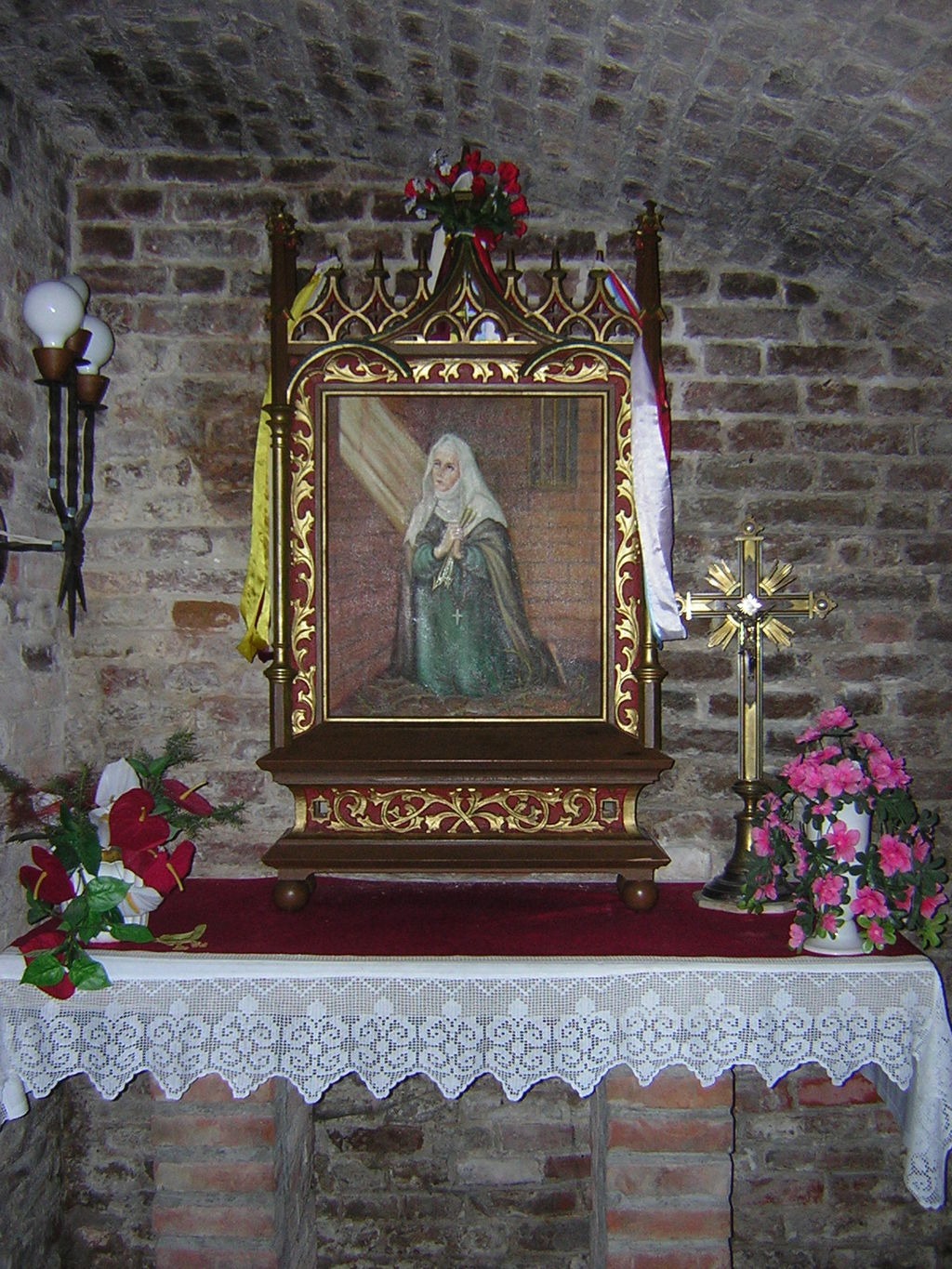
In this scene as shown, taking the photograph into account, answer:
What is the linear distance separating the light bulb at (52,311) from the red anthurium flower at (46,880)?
1276 millimetres

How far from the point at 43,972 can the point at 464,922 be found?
3.23ft

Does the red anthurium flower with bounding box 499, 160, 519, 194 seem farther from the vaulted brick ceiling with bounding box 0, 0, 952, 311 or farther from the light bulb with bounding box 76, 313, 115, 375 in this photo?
the light bulb with bounding box 76, 313, 115, 375

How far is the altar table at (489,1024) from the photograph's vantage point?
2258mm

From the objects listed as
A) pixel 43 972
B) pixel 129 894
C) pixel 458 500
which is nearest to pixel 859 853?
pixel 458 500

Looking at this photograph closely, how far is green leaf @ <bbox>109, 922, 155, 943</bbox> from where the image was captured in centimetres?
231

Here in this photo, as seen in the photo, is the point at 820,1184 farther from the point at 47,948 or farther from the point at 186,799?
the point at 47,948

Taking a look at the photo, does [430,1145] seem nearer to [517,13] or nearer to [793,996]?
[793,996]

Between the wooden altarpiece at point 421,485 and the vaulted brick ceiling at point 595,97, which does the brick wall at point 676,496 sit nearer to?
the vaulted brick ceiling at point 595,97

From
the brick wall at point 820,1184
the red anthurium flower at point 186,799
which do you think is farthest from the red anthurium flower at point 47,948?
the brick wall at point 820,1184

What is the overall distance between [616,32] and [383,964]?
7.01ft

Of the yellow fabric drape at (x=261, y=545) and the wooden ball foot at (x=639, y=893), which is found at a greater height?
the yellow fabric drape at (x=261, y=545)

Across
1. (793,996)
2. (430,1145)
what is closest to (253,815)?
(430,1145)

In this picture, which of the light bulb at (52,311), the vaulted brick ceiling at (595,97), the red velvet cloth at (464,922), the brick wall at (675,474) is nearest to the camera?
the vaulted brick ceiling at (595,97)

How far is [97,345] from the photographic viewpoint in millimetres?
2842
